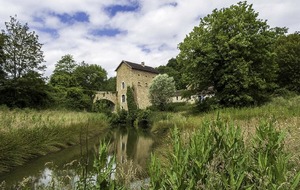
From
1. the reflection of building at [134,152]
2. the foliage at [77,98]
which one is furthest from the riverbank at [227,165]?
the foliage at [77,98]

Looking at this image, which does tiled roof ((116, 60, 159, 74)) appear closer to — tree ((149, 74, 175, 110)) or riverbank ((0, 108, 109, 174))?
tree ((149, 74, 175, 110))

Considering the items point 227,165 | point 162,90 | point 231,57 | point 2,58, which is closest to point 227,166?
point 227,165

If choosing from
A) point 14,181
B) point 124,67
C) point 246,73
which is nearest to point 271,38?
point 246,73

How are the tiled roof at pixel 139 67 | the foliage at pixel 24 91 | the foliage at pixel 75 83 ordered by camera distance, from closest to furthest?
1. the foliage at pixel 24 91
2. the foliage at pixel 75 83
3. the tiled roof at pixel 139 67

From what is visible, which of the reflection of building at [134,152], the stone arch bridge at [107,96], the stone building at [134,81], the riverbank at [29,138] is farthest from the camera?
the stone arch bridge at [107,96]

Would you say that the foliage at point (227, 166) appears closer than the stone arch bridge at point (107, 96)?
Yes

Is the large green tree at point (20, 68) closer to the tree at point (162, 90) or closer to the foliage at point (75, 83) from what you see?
the foliage at point (75, 83)

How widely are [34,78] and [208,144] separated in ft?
70.1

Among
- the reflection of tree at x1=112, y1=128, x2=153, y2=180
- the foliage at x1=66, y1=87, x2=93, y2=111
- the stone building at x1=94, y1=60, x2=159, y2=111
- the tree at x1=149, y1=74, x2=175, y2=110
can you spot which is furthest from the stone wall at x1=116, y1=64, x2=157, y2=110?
the reflection of tree at x1=112, y1=128, x2=153, y2=180

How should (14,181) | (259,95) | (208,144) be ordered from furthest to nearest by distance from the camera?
(259,95) → (14,181) → (208,144)

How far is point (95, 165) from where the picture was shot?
249 centimetres

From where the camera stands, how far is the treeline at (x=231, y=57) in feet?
65.1

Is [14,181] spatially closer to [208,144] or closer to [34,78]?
[208,144]

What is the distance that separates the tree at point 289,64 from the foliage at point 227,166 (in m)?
26.7
